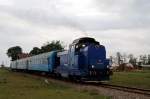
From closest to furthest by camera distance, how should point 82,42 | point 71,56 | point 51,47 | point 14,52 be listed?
point 82,42
point 71,56
point 51,47
point 14,52

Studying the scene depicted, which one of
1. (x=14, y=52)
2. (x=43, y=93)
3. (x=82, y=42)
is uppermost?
(x=14, y=52)

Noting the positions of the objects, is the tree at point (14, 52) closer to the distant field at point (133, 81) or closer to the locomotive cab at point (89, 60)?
the distant field at point (133, 81)

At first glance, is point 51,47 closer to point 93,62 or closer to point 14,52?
point 14,52

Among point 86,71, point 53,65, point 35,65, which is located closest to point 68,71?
point 86,71

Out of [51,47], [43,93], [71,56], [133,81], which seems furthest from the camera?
[51,47]

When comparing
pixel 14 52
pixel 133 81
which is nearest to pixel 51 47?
pixel 14 52

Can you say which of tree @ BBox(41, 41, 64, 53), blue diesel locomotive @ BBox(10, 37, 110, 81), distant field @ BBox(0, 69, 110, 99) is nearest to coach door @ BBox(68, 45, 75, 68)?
blue diesel locomotive @ BBox(10, 37, 110, 81)

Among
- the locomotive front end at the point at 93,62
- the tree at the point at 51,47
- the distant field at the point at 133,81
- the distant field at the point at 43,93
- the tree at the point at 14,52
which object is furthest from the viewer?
the tree at the point at 14,52

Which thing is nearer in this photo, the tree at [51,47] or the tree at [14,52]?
the tree at [51,47]

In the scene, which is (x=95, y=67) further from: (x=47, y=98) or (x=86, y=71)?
(x=47, y=98)

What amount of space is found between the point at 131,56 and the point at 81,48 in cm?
14305

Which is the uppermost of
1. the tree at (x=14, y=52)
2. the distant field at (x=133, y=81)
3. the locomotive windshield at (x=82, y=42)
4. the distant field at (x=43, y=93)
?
Result: the tree at (x=14, y=52)

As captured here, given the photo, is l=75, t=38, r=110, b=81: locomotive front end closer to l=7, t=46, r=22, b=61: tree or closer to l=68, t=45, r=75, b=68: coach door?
l=68, t=45, r=75, b=68: coach door

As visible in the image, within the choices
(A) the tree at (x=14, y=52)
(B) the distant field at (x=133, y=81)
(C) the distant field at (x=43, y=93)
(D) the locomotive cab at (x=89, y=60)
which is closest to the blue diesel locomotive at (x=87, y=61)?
(D) the locomotive cab at (x=89, y=60)
